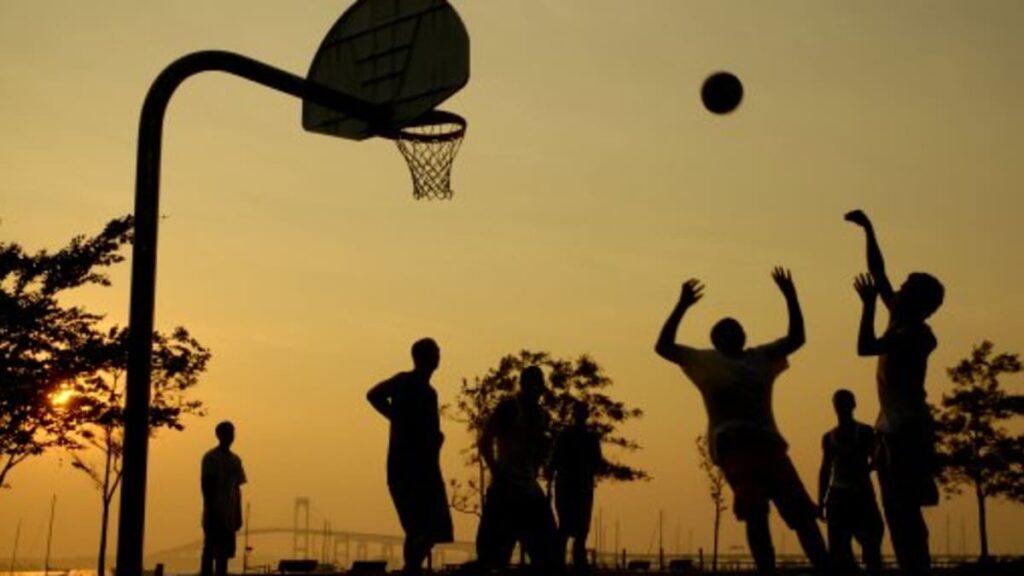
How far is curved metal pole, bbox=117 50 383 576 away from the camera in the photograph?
8445mm

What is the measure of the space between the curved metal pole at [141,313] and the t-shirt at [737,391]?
355 centimetres

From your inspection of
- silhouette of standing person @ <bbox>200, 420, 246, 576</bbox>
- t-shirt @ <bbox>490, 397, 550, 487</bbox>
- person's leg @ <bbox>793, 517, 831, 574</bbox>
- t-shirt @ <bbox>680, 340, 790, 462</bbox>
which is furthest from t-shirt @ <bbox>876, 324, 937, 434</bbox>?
silhouette of standing person @ <bbox>200, 420, 246, 576</bbox>

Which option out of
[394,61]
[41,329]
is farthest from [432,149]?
[41,329]

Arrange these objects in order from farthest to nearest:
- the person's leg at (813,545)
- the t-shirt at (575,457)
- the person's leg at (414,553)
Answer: the t-shirt at (575,457)
the person's leg at (414,553)
the person's leg at (813,545)

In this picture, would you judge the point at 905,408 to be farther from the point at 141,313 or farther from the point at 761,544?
the point at 141,313

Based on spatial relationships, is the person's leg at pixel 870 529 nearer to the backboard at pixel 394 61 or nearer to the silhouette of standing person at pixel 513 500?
the silhouette of standing person at pixel 513 500

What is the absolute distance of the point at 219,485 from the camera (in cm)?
1477

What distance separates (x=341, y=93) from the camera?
444 inches

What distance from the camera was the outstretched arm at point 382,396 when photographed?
10281 millimetres

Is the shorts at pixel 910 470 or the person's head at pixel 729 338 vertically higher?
the person's head at pixel 729 338

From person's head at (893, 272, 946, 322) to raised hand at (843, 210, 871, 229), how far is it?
18.2 inches

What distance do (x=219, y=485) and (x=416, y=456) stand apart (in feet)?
17.4

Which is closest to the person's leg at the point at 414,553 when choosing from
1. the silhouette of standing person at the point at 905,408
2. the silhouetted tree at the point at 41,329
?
the silhouette of standing person at the point at 905,408

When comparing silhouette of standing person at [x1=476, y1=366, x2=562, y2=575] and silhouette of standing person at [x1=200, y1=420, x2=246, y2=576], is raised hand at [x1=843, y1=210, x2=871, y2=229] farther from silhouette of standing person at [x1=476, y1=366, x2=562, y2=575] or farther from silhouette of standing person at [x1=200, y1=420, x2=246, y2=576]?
silhouette of standing person at [x1=200, y1=420, x2=246, y2=576]
